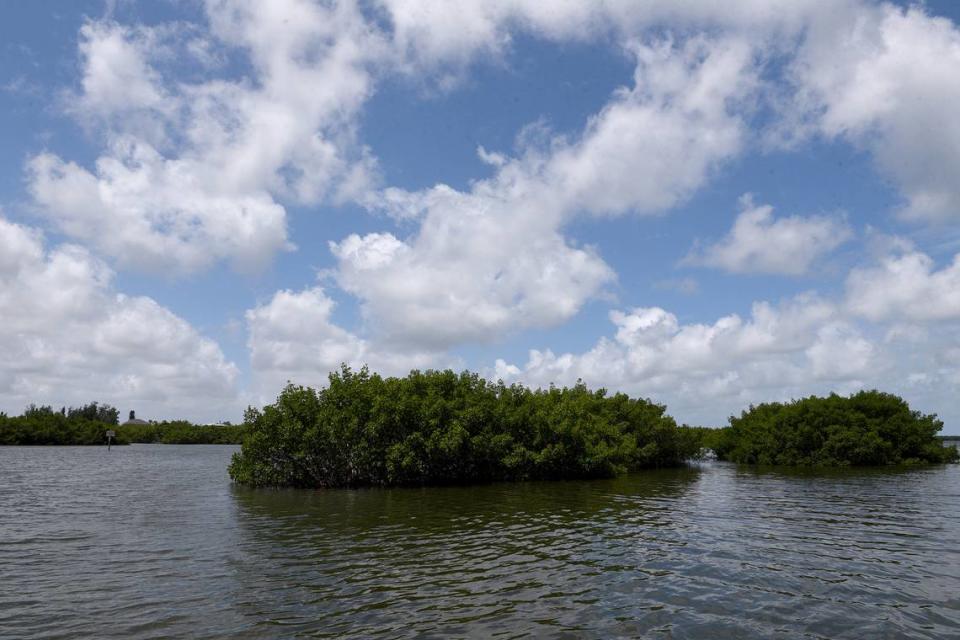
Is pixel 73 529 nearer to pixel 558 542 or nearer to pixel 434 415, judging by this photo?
pixel 558 542

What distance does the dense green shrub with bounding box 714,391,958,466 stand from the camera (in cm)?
8225

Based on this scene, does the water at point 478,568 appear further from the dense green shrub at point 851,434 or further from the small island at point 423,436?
the dense green shrub at point 851,434

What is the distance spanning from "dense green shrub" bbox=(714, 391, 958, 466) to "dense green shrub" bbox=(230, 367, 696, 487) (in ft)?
141

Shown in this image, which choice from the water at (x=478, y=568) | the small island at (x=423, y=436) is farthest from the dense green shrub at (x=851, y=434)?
the water at (x=478, y=568)

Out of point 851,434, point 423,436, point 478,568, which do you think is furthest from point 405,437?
point 851,434

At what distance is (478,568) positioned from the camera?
20.4 meters

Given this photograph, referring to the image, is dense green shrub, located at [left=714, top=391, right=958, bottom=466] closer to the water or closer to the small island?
the small island

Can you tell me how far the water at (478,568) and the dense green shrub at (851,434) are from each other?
149 ft

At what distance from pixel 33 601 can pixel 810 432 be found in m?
89.9

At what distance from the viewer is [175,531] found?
28297 millimetres

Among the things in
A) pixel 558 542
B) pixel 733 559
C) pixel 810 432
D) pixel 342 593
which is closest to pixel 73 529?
pixel 342 593

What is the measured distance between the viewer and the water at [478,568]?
14.8 metres

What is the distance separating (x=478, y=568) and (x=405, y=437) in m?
28.6

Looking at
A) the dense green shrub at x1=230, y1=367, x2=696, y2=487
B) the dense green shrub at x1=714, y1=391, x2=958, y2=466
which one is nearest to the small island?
the dense green shrub at x1=230, y1=367, x2=696, y2=487
